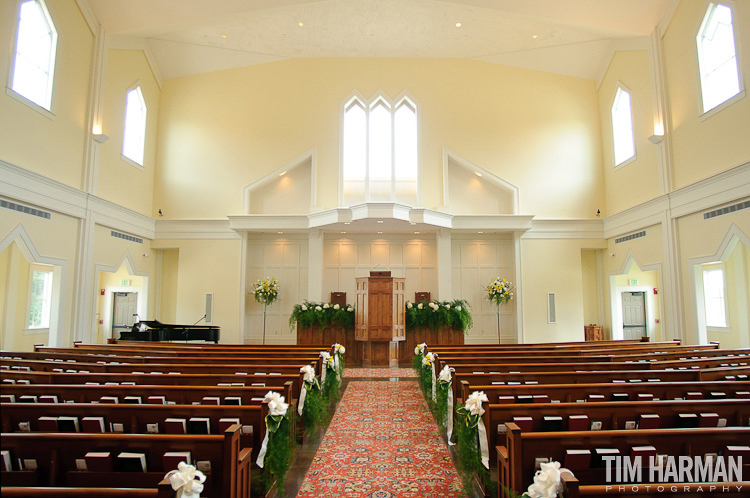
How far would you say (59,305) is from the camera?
29.5 ft

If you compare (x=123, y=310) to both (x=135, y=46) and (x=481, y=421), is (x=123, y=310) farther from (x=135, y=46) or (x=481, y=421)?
(x=481, y=421)

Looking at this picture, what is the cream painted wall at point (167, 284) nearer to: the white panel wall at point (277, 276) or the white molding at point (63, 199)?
the white molding at point (63, 199)

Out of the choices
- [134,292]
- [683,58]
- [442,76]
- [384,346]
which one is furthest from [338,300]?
[683,58]

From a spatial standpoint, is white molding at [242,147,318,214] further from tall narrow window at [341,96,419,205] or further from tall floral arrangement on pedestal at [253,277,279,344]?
tall floral arrangement on pedestal at [253,277,279,344]

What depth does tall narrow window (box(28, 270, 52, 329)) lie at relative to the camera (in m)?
10.6

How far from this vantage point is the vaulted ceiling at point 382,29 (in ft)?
32.7

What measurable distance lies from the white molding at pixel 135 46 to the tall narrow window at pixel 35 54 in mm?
1767

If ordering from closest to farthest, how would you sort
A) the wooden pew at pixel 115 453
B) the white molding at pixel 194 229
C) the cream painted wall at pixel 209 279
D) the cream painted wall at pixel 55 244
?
the wooden pew at pixel 115 453 < the cream painted wall at pixel 55 244 < the cream painted wall at pixel 209 279 < the white molding at pixel 194 229

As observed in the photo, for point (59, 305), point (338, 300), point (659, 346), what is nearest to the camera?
point (659, 346)

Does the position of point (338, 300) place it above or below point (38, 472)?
above

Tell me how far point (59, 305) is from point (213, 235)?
179 inches

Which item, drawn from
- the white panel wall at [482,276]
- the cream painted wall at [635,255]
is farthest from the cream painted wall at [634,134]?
the white panel wall at [482,276]

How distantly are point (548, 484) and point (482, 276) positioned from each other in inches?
455

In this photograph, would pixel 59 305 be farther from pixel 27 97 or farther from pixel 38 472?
pixel 38 472
